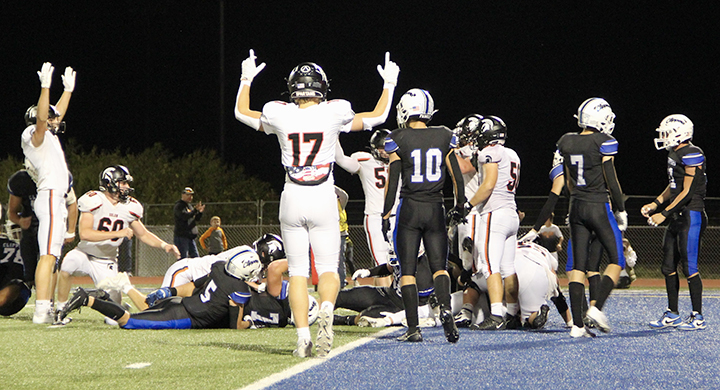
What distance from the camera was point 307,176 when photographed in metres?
5.59

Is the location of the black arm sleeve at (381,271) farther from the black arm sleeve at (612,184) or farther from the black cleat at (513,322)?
the black arm sleeve at (612,184)

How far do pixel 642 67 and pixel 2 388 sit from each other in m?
24.2

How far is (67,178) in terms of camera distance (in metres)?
8.03

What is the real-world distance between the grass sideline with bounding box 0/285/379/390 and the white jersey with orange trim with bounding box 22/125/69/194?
54.4 inches

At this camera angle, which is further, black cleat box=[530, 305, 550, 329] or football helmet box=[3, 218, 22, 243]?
football helmet box=[3, 218, 22, 243]

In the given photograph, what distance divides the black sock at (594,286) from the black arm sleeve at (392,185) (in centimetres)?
193

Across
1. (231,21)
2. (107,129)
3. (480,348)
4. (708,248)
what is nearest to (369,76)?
(231,21)

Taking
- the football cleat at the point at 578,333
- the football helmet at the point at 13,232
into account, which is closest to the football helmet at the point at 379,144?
the football cleat at the point at 578,333

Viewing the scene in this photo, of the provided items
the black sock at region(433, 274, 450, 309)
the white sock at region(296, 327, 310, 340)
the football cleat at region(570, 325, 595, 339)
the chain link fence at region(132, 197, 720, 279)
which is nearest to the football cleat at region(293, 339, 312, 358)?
the white sock at region(296, 327, 310, 340)

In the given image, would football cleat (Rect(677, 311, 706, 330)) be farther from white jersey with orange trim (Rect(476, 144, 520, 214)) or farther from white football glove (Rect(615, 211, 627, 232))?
white jersey with orange trim (Rect(476, 144, 520, 214))

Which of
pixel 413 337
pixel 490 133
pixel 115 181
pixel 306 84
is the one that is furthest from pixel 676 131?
pixel 115 181

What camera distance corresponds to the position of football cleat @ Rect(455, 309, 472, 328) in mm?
7594

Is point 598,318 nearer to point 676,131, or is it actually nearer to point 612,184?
point 612,184

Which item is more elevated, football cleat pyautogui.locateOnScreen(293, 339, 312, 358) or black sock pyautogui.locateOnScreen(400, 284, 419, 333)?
black sock pyautogui.locateOnScreen(400, 284, 419, 333)
